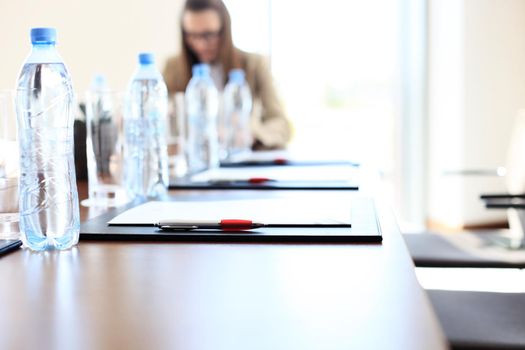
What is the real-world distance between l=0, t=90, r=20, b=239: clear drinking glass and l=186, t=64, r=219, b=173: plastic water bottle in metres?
0.91

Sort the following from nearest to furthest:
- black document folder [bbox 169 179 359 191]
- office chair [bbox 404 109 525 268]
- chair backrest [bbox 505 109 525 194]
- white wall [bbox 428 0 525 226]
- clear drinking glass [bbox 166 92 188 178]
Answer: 1. black document folder [bbox 169 179 359 191]
2. office chair [bbox 404 109 525 268]
3. clear drinking glass [bbox 166 92 188 178]
4. chair backrest [bbox 505 109 525 194]
5. white wall [bbox 428 0 525 226]

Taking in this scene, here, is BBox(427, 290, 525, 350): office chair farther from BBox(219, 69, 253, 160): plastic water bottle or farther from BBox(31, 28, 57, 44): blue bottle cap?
BBox(219, 69, 253, 160): plastic water bottle

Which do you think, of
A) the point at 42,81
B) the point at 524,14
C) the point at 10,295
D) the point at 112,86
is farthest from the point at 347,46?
the point at 10,295

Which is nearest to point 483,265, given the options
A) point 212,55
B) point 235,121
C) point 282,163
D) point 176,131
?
point 282,163

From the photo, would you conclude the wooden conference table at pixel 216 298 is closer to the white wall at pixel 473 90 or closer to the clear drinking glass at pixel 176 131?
the clear drinking glass at pixel 176 131

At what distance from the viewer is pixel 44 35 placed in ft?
2.77

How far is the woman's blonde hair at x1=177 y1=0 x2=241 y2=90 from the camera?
134 inches

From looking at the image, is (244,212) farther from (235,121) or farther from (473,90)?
(473,90)

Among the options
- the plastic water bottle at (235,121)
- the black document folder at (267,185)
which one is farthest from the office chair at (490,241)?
the plastic water bottle at (235,121)

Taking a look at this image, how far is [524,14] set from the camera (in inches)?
161

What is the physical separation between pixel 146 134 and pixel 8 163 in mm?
411

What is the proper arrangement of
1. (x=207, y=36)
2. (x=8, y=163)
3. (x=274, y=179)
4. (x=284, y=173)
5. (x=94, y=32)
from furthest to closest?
(x=207, y=36) → (x=94, y=32) → (x=284, y=173) → (x=274, y=179) → (x=8, y=163)

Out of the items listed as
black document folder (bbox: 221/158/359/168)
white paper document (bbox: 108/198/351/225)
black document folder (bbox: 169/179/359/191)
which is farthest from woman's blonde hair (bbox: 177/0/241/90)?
white paper document (bbox: 108/198/351/225)

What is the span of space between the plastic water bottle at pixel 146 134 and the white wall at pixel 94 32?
30cm
